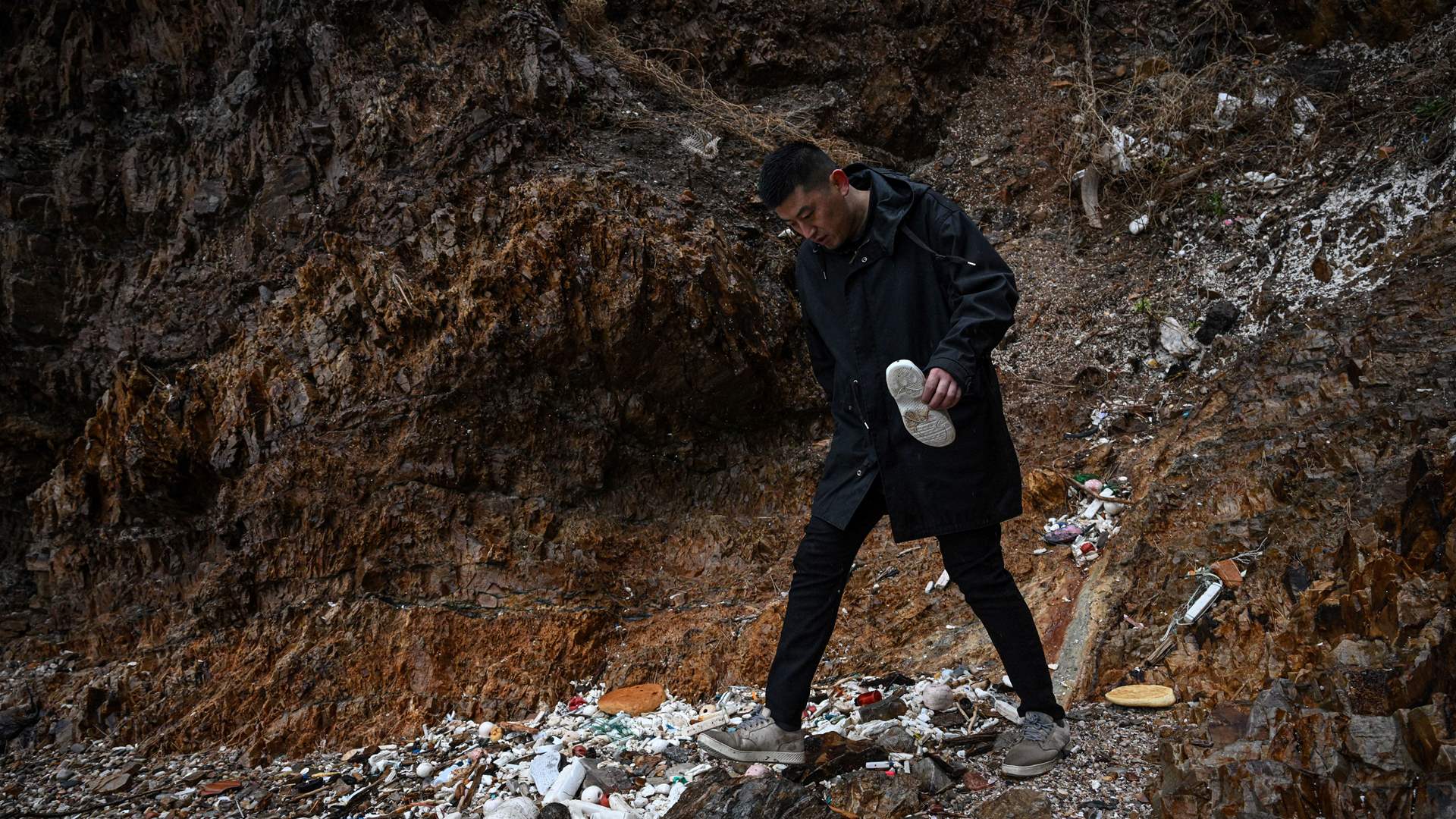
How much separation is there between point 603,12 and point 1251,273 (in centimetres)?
460

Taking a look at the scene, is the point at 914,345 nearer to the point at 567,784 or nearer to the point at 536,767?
the point at 567,784

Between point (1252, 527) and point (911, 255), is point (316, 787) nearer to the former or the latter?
point (911, 255)

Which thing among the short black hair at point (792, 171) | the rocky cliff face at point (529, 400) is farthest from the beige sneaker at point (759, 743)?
the short black hair at point (792, 171)

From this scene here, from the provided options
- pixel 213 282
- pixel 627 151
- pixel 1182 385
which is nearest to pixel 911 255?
pixel 1182 385

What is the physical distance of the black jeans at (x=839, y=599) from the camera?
8.84 ft

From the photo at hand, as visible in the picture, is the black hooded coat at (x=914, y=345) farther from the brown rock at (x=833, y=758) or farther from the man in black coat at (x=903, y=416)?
the brown rock at (x=833, y=758)

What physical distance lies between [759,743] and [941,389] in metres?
1.23

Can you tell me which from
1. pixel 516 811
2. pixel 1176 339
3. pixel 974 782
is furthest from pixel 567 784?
pixel 1176 339

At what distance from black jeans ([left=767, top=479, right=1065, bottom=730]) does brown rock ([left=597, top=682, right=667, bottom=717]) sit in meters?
1.03

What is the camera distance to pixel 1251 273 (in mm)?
5102

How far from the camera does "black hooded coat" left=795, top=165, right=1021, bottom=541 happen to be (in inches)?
104

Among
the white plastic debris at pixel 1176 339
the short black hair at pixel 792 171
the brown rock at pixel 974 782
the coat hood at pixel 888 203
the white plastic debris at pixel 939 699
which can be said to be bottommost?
the white plastic debris at pixel 939 699

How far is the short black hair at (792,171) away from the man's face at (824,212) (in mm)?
15

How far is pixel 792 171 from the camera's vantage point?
263 cm
